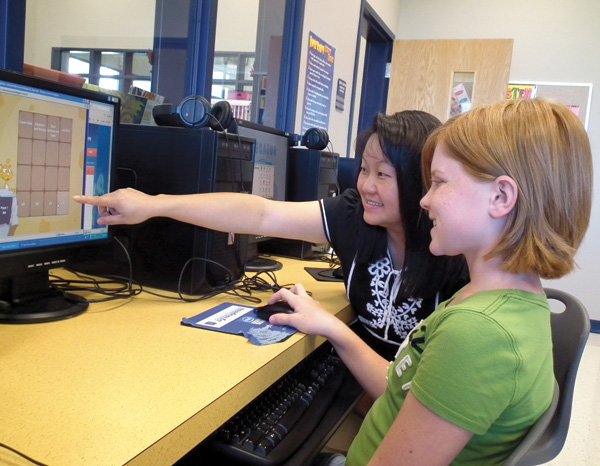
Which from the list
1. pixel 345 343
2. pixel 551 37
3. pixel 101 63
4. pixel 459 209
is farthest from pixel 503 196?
pixel 101 63

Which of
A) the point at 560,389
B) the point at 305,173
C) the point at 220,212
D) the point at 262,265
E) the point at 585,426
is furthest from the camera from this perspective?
the point at 585,426

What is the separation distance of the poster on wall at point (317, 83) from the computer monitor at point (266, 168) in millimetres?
1050

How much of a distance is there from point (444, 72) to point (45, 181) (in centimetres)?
351

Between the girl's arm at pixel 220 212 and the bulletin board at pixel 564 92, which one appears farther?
the bulletin board at pixel 564 92

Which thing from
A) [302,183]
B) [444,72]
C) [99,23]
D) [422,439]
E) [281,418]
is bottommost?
[281,418]

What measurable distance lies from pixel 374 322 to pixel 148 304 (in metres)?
0.51

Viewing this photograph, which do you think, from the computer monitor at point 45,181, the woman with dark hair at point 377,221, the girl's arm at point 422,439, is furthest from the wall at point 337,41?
the girl's arm at point 422,439

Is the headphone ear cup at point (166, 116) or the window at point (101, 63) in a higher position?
the window at point (101, 63)

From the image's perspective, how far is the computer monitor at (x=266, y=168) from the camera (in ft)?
5.25

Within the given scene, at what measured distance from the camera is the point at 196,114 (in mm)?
1188

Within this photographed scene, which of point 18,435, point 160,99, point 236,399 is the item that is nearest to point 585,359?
point 160,99

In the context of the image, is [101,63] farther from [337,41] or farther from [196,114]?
[196,114]

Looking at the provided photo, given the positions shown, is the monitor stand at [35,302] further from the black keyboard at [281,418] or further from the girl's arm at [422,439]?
the girl's arm at [422,439]

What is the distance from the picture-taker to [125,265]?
1.27 m
